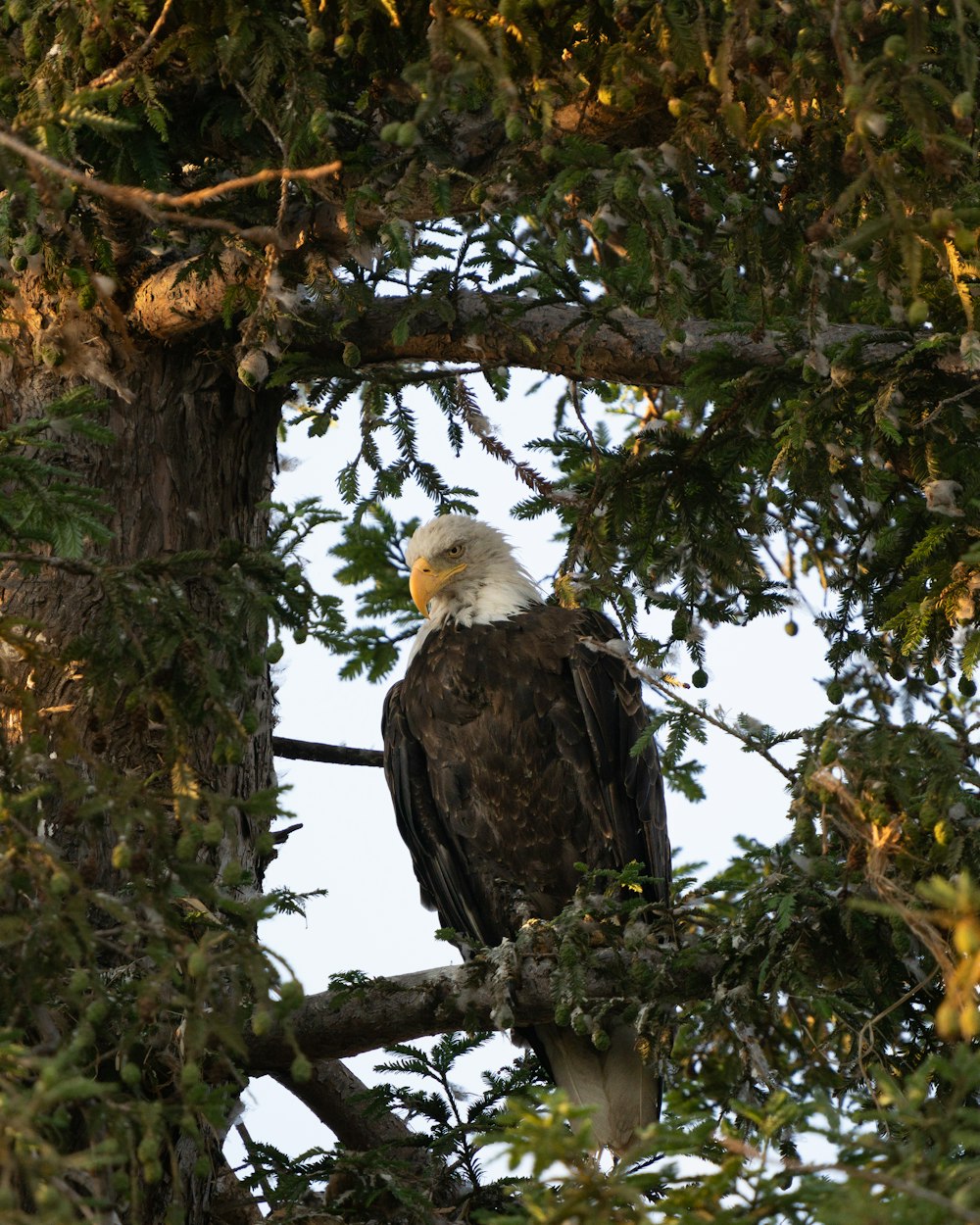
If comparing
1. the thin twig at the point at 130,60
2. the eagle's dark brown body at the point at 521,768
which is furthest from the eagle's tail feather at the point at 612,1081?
the thin twig at the point at 130,60

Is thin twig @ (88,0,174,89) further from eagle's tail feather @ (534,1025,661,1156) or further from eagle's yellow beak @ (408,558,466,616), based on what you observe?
eagle's tail feather @ (534,1025,661,1156)

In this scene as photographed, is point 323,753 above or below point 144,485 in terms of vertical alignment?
below

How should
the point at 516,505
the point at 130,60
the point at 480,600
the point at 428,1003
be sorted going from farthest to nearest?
the point at 480,600 < the point at 516,505 < the point at 428,1003 < the point at 130,60

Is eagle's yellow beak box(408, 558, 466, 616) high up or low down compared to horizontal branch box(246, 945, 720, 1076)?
up

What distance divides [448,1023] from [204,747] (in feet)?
3.49

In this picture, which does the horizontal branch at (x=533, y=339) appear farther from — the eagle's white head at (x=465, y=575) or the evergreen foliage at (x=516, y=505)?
the eagle's white head at (x=465, y=575)

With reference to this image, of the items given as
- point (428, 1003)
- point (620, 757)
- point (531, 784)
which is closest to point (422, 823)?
point (531, 784)

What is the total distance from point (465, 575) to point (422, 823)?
1.08 metres

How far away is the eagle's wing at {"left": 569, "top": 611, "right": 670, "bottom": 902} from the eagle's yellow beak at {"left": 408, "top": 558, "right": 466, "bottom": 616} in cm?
83

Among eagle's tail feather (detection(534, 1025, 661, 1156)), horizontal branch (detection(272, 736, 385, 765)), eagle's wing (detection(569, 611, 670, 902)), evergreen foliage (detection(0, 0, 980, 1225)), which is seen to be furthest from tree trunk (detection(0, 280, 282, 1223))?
eagle's tail feather (detection(534, 1025, 661, 1156))

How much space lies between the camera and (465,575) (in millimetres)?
5887

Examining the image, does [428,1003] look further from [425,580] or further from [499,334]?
[425,580]

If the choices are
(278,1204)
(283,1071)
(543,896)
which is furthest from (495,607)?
(278,1204)

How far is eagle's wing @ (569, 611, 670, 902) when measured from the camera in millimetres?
5121
